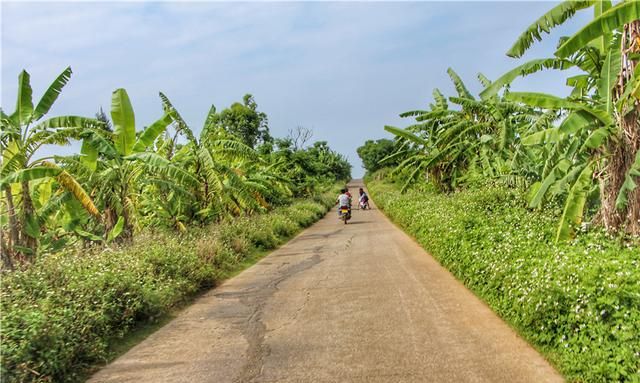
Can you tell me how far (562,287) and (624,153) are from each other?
3734 mm

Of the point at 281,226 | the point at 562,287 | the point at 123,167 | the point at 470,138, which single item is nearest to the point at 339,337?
the point at 562,287

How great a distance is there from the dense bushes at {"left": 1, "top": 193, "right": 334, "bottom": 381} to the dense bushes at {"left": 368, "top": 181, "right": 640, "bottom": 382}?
5.04 meters

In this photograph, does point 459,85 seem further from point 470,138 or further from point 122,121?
point 122,121

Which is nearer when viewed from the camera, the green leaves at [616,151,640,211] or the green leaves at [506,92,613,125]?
the green leaves at [616,151,640,211]

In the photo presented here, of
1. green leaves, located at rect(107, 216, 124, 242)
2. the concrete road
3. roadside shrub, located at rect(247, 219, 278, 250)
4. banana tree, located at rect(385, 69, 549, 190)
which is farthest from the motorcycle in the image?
green leaves, located at rect(107, 216, 124, 242)

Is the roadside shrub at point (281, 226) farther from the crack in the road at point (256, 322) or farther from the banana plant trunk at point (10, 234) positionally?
the banana plant trunk at point (10, 234)

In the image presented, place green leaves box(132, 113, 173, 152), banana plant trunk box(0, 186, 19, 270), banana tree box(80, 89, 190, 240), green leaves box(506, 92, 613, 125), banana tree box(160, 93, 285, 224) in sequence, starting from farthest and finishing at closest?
banana tree box(160, 93, 285, 224), green leaves box(132, 113, 173, 152), banana tree box(80, 89, 190, 240), banana plant trunk box(0, 186, 19, 270), green leaves box(506, 92, 613, 125)

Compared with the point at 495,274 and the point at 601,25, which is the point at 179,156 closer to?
the point at 495,274

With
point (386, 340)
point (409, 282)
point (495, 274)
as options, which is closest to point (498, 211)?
point (409, 282)

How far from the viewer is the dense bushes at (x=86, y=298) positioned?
4645 millimetres

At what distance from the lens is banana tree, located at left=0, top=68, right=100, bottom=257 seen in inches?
327

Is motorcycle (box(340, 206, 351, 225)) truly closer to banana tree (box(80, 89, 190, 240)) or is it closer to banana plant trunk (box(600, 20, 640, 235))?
banana tree (box(80, 89, 190, 240))

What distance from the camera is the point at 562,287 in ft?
16.3

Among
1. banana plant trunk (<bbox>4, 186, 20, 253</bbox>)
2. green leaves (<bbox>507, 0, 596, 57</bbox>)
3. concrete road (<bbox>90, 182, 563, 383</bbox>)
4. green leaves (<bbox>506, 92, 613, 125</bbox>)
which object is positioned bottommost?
concrete road (<bbox>90, 182, 563, 383</bbox>)
